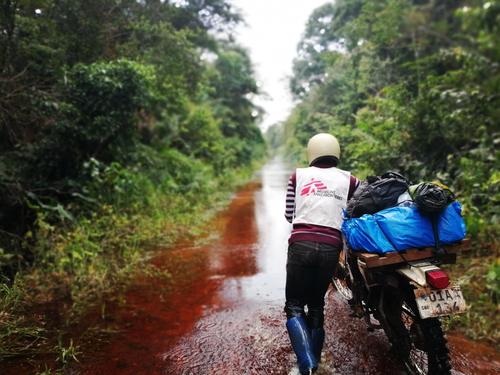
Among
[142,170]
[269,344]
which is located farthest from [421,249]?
[142,170]

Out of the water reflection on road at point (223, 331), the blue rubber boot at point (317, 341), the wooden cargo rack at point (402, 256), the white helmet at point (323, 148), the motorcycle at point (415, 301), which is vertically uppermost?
the white helmet at point (323, 148)

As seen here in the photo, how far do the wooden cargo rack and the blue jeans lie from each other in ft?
1.03

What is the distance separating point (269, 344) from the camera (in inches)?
137

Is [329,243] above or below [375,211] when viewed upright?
below

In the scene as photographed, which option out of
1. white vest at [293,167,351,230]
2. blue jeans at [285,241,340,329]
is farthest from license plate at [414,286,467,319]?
white vest at [293,167,351,230]

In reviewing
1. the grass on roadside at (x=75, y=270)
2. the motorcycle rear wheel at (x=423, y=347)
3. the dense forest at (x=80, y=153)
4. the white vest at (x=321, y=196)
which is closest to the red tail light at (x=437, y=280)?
the motorcycle rear wheel at (x=423, y=347)

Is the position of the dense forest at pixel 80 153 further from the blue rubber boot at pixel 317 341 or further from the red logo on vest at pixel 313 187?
the red logo on vest at pixel 313 187

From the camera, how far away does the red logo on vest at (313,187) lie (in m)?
2.91

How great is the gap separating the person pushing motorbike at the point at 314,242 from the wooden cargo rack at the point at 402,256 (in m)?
0.36

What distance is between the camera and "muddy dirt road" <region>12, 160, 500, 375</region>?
10.2 feet

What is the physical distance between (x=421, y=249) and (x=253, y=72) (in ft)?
84.8

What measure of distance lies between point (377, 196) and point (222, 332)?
2.20 m

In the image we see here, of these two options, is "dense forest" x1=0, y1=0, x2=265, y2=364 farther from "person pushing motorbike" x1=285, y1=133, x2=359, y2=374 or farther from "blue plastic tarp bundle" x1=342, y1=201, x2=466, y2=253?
"blue plastic tarp bundle" x1=342, y1=201, x2=466, y2=253

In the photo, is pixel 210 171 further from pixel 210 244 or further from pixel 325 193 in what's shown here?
pixel 325 193
